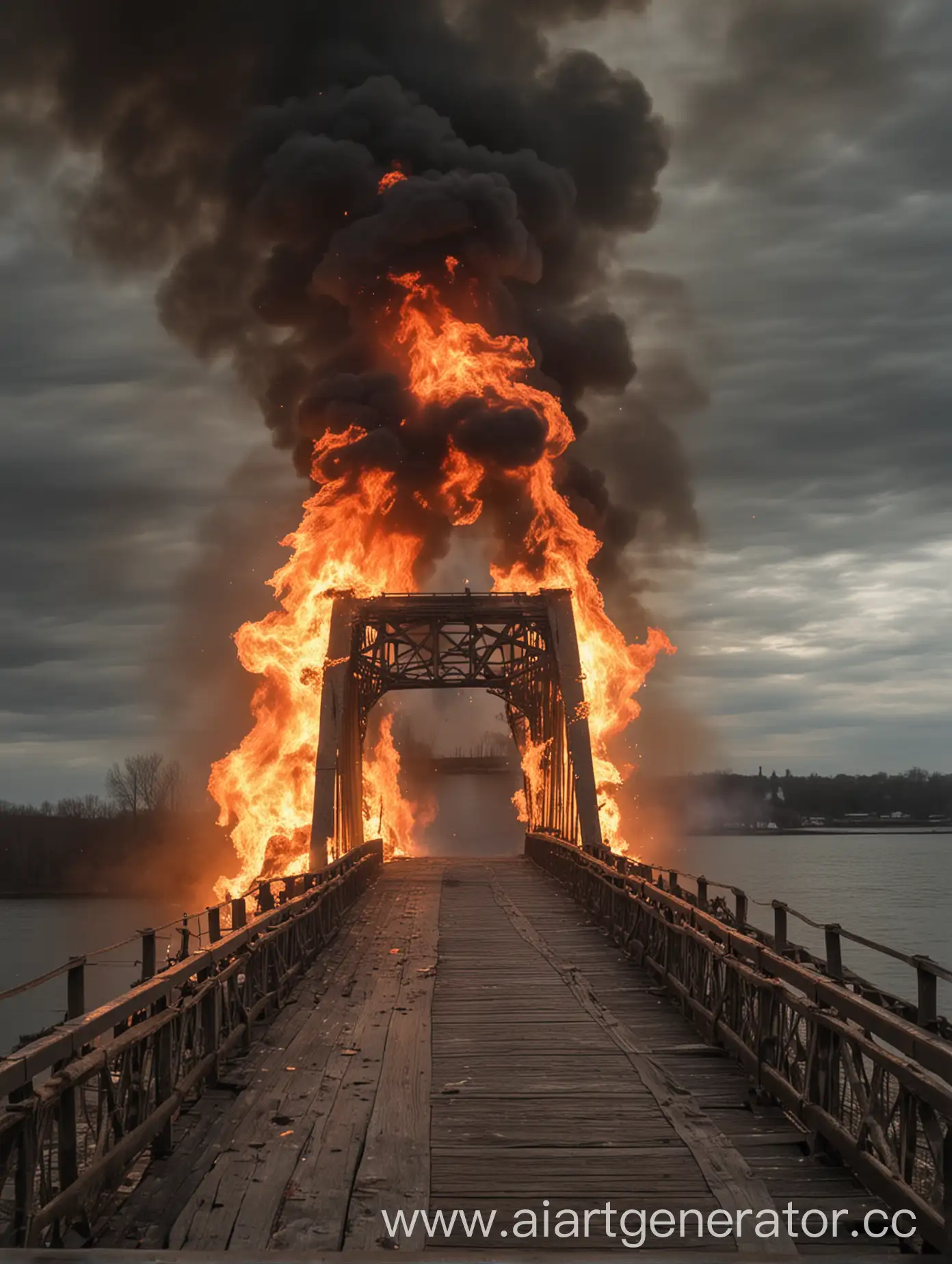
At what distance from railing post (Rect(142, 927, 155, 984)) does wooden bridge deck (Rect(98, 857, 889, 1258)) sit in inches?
42.0

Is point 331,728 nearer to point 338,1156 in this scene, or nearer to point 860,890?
point 338,1156

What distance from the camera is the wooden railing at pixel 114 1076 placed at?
5.85 metres

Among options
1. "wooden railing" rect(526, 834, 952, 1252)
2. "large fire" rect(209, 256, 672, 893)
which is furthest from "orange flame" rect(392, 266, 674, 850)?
"wooden railing" rect(526, 834, 952, 1252)

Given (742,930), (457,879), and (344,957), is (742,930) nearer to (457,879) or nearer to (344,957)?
(344,957)

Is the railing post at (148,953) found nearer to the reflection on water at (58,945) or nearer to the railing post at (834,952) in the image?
the railing post at (834,952)

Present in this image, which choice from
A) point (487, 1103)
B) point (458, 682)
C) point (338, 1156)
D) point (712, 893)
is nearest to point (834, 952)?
point (487, 1103)

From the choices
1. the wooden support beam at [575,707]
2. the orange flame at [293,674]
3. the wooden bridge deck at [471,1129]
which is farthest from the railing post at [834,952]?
the orange flame at [293,674]

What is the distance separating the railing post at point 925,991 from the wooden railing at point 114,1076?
15.3 feet

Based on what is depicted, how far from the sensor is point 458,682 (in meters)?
40.6

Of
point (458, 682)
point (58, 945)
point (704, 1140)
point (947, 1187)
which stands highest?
point (458, 682)

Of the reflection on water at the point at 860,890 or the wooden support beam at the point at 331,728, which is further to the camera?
the reflection on water at the point at 860,890

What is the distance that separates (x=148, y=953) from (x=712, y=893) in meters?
93.6

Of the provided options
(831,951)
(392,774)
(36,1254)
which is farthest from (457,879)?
(36,1254)

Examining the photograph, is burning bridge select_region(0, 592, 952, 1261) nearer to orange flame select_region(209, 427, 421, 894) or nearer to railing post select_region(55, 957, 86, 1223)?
railing post select_region(55, 957, 86, 1223)
